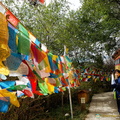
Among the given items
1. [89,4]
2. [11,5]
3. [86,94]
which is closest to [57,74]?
[86,94]

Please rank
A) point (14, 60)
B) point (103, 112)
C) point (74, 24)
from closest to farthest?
point (14, 60)
point (103, 112)
point (74, 24)

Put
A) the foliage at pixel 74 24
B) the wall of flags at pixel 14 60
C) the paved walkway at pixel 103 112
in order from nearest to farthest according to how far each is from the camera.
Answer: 1. the wall of flags at pixel 14 60
2. the paved walkway at pixel 103 112
3. the foliage at pixel 74 24

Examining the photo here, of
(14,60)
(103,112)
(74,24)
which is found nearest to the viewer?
(14,60)

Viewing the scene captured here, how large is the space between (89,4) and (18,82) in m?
12.3

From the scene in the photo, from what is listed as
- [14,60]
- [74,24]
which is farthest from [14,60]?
[74,24]

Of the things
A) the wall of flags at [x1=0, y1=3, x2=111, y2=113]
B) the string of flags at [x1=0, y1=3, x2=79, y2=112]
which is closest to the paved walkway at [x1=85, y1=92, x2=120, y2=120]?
the wall of flags at [x1=0, y1=3, x2=111, y2=113]

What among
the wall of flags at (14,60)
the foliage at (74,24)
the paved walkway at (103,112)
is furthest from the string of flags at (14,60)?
the foliage at (74,24)

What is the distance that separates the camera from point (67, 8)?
14.1 metres

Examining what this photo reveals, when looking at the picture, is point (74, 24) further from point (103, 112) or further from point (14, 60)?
point (14, 60)

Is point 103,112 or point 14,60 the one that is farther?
point 103,112

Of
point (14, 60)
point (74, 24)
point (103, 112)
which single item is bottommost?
point (103, 112)

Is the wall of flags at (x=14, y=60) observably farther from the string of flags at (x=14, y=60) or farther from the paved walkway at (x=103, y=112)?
the paved walkway at (x=103, y=112)

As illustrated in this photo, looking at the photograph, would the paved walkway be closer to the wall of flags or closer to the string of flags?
the wall of flags

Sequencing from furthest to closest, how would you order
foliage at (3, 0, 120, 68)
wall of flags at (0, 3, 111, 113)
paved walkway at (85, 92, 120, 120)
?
foliage at (3, 0, 120, 68), paved walkway at (85, 92, 120, 120), wall of flags at (0, 3, 111, 113)
